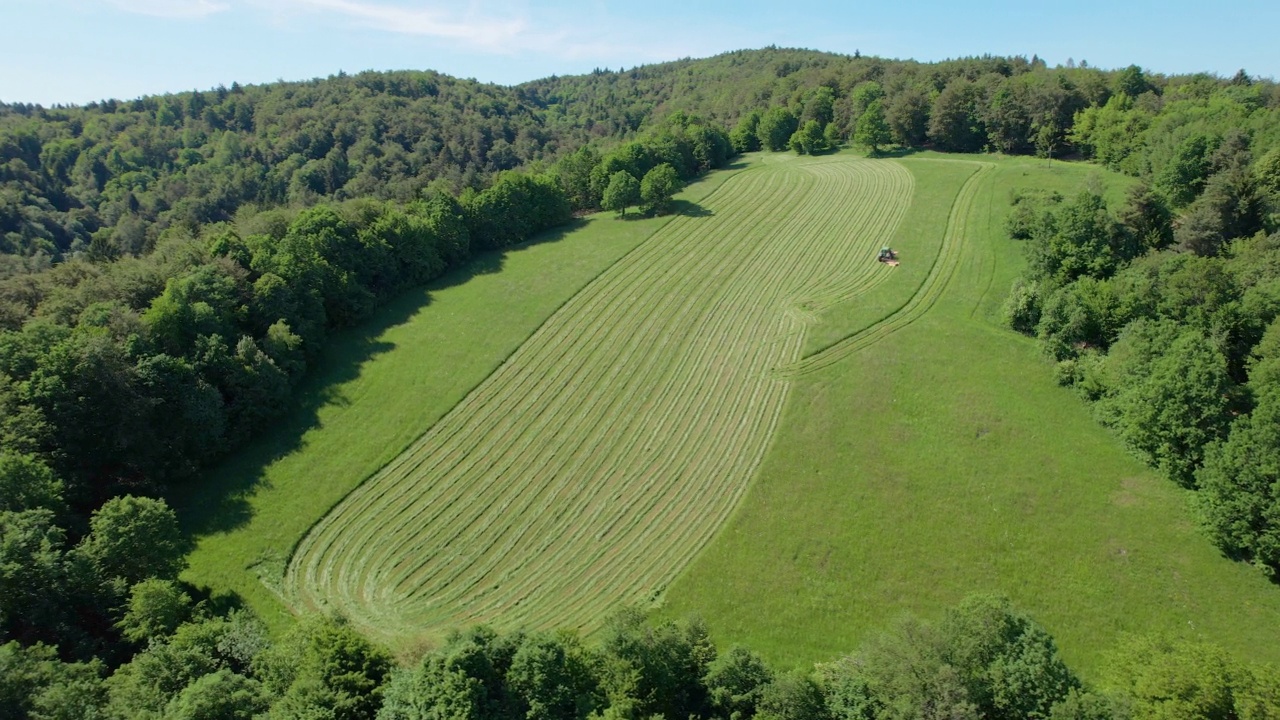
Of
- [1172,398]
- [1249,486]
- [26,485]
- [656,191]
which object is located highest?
[656,191]

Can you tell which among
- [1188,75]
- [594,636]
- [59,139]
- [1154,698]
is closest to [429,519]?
[594,636]

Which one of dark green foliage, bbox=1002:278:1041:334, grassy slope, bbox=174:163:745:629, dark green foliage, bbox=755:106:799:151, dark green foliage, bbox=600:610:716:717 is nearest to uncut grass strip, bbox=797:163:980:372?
dark green foliage, bbox=1002:278:1041:334

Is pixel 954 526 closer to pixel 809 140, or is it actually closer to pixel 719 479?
pixel 719 479

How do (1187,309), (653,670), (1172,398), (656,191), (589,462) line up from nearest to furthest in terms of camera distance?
(653,670) < (1172,398) < (589,462) < (1187,309) < (656,191)

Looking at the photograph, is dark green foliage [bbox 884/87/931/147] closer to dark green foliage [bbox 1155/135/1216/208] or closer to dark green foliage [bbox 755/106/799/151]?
dark green foliage [bbox 755/106/799/151]

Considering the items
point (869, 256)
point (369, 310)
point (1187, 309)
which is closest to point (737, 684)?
point (1187, 309)

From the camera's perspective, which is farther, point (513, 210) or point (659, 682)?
point (513, 210)

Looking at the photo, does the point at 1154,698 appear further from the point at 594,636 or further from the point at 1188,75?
the point at 1188,75
